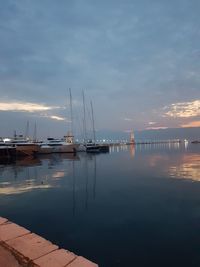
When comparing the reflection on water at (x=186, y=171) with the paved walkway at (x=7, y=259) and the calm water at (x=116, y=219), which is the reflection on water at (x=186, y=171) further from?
the paved walkway at (x=7, y=259)

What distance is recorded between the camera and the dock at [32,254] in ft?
15.3

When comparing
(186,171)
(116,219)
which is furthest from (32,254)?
(186,171)

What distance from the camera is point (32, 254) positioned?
495 cm

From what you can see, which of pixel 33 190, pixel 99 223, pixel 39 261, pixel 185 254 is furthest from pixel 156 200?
pixel 39 261

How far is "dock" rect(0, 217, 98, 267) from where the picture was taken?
4.67 metres

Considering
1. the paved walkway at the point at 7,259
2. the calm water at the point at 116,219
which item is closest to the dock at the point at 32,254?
the paved walkway at the point at 7,259

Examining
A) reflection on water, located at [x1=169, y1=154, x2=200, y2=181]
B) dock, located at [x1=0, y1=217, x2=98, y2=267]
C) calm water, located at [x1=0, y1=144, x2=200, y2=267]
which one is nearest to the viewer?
dock, located at [x1=0, y1=217, x2=98, y2=267]

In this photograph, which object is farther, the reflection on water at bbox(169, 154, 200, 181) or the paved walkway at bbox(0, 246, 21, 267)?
the reflection on water at bbox(169, 154, 200, 181)

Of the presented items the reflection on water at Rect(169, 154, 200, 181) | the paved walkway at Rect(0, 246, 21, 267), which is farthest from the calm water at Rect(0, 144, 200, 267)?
the reflection on water at Rect(169, 154, 200, 181)

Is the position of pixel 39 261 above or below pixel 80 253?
above

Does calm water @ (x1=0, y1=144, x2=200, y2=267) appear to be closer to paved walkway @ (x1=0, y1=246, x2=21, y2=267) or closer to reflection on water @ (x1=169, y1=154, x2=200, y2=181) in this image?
paved walkway @ (x1=0, y1=246, x2=21, y2=267)

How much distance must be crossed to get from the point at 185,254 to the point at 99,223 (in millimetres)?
4053

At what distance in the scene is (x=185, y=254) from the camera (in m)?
8.47

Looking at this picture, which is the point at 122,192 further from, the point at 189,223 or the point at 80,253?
the point at 80,253
